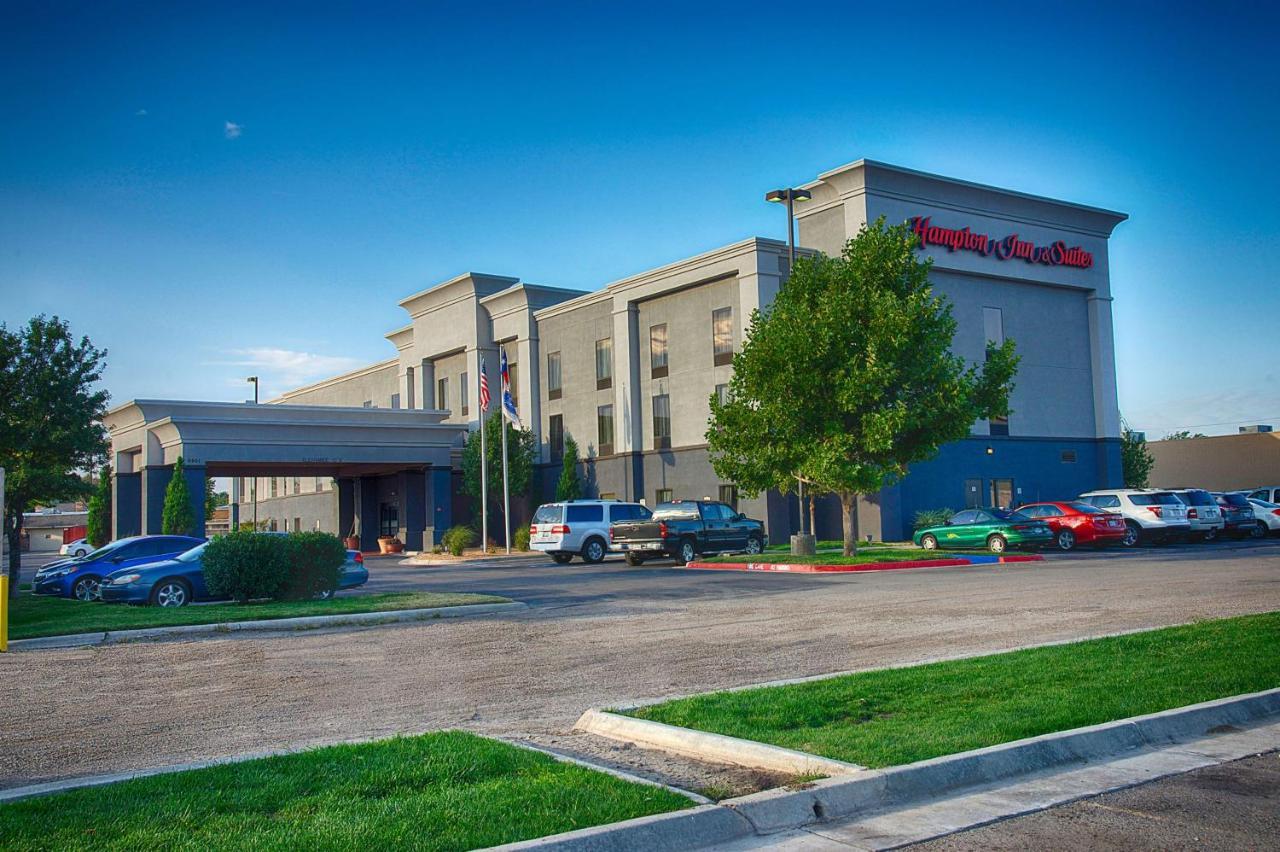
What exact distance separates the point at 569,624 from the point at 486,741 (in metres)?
8.60

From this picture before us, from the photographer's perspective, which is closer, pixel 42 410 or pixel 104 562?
pixel 104 562

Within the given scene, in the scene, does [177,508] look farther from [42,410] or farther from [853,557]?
[853,557]

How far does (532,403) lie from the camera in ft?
169

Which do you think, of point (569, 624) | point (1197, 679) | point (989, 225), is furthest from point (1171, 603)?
point (989, 225)

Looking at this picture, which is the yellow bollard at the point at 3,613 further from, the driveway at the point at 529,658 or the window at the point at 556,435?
the window at the point at 556,435

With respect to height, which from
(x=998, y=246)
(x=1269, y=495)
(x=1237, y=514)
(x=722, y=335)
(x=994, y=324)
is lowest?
(x=1237, y=514)

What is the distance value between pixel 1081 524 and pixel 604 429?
21162 millimetres

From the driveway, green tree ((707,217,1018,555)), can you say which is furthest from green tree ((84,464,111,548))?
the driveway

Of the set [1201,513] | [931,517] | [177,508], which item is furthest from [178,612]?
[1201,513]

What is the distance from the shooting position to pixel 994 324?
43531 millimetres

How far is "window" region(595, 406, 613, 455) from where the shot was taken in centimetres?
4738

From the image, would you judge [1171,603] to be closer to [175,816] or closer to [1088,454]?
[175,816]

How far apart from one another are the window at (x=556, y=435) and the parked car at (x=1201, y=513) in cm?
2603

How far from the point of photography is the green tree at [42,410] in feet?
102
